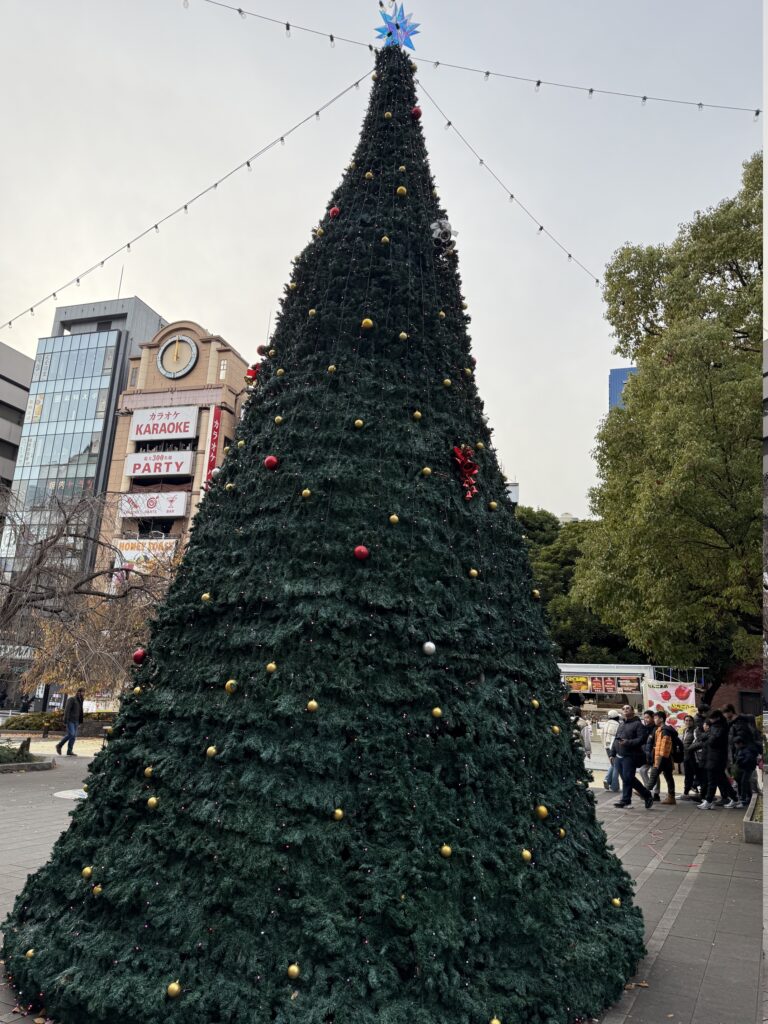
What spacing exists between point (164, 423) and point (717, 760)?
41884mm

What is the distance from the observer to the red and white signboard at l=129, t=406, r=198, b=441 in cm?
4647

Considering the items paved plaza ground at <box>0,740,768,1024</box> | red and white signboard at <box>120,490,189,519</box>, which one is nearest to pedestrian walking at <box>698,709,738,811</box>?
paved plaza ground at <box>0,740,768,1024</box>

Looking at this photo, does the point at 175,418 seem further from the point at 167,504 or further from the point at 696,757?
the point at 696,757

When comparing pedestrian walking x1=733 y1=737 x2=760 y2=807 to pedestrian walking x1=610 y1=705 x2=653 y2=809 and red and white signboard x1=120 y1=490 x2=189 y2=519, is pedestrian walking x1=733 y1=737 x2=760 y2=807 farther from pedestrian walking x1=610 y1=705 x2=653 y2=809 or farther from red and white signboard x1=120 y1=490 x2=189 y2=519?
red and white signboard x1=120 y1=490 x2=189 y2=519

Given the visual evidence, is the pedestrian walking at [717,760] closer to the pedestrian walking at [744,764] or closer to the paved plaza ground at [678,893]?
the pedestrian walking at [744,764]

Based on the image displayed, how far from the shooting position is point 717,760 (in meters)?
12.1

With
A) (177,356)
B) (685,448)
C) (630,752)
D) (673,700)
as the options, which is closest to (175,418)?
(177,356)

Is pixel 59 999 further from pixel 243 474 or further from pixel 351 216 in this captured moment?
pixel 351 216

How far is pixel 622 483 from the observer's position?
12438 mm

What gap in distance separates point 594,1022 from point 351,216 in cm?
517

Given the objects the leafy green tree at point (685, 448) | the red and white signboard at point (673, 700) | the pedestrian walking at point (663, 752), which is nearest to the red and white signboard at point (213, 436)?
the red and white signboard at point (673, 700)

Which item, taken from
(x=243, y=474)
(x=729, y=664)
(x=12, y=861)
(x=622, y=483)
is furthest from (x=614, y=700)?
(x=243, y=474)

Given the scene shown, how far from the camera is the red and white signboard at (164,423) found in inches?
1829

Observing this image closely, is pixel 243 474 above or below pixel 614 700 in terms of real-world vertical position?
above
